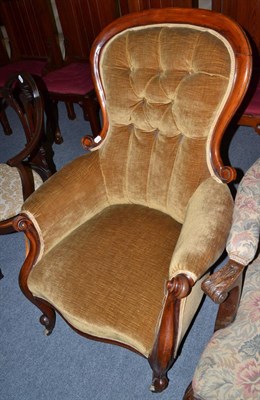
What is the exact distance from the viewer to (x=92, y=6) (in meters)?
2.57

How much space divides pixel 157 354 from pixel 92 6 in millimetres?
2470

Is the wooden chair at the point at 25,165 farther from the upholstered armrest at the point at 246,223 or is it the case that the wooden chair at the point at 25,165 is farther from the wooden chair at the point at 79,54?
the upholstered armrest at the point at 246,223

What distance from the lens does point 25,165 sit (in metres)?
1.65

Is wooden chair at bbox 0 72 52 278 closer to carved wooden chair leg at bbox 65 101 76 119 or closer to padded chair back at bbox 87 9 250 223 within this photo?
padded chair back at bbox 87 9 250 223

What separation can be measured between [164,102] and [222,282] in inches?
27.2

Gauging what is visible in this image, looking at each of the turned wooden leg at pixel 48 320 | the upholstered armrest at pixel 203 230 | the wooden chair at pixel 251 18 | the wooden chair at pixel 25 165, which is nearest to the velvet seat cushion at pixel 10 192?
the wooden chair at pixel 25 165

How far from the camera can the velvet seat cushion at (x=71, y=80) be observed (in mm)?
2396

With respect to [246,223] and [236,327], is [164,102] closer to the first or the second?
[246,223]

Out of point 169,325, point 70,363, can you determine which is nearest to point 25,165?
point 70,363

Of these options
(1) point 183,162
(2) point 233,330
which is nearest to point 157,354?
(2) point 233,330

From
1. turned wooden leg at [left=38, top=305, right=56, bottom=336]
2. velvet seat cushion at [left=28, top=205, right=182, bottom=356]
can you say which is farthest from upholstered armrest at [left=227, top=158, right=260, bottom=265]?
turned wooden leg at [left=38, top=305, right=56, bottom=336]

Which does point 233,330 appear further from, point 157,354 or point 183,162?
point 183,162

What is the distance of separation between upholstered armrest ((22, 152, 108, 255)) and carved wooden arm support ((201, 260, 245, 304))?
611mm

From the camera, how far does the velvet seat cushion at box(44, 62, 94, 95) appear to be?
240cm
